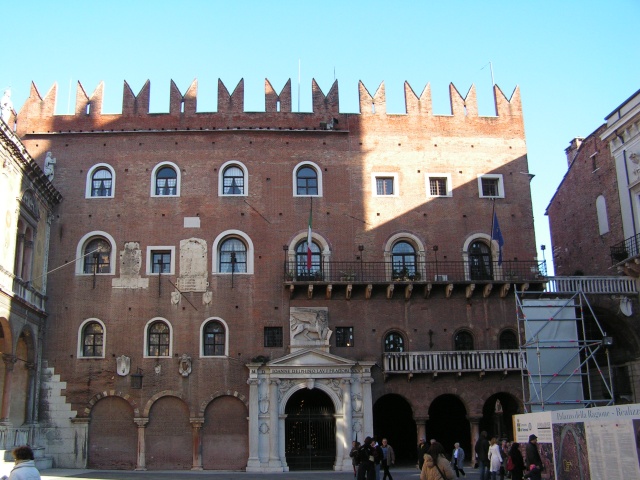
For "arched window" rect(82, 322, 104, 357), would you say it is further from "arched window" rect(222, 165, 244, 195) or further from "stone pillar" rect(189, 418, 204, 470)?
"arched window" rect(222, 165, 244, 195)

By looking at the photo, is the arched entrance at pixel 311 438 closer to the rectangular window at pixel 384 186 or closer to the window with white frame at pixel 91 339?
the window with white frame at pixel 91 339

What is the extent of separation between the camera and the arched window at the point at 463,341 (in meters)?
28.9

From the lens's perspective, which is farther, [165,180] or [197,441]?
[165,180]

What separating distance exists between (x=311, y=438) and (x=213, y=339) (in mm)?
5329

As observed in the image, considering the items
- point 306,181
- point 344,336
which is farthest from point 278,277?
point 306,181

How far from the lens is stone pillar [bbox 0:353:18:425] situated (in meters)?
24.2

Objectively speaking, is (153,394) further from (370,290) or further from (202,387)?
(370,290)

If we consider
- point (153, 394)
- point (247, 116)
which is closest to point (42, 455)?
point (153, 394)

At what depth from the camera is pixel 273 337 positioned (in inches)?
1113

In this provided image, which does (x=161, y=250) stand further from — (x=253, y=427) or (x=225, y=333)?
(x=253, y=427)

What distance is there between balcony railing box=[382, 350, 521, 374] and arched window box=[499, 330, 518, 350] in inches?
37.6

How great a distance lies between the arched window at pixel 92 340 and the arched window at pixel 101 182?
545 cm

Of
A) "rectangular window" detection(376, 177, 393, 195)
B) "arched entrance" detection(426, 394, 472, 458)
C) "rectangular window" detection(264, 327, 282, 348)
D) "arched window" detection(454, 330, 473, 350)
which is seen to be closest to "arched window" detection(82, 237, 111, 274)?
"rectangular window" detection(264, 327, 282, 348)

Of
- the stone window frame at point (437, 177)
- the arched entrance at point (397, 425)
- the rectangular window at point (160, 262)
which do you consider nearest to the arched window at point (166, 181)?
the rectangular window at point (160, 262)
